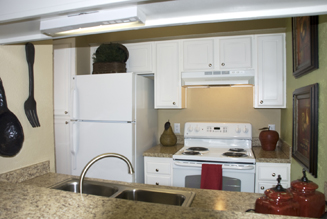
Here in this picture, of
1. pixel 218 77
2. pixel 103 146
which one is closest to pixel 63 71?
pixel 103 146

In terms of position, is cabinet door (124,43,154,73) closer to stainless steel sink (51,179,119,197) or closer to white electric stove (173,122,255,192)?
white electric stove (173,122,255,192)

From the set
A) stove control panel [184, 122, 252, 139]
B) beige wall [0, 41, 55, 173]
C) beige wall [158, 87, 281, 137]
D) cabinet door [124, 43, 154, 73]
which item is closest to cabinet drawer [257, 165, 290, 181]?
stove control panel [184, 122, 252, 139]

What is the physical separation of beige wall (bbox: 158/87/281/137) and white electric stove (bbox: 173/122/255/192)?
0.60 ft

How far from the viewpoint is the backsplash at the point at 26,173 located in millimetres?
1479

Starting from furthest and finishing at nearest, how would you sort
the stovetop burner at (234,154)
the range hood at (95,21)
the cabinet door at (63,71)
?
the cabinet door at (63,71) → the stovetop burner at (234,154) → the range hood at (95,21)

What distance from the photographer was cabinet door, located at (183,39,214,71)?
2.83 meters

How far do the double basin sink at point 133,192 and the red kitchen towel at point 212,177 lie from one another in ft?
3.34

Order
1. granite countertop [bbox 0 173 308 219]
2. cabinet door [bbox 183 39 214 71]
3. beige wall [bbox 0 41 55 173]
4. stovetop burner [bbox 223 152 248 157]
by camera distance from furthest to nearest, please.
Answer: cabinet door [bbox 183 39 214 71] < stovetop burner [bbox 223 152 248 157] < beige wall [bbox 0 41 55 173] < granite countertop [bbox 0 173 308 219]

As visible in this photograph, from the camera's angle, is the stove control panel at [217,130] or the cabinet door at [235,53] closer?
the cabinet door at [235,53]

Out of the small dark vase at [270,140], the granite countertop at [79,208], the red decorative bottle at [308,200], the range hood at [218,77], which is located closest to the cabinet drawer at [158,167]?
the range hood at [218,77]

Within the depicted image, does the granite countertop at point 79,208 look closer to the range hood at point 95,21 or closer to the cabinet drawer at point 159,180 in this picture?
the range hood at point 95,21

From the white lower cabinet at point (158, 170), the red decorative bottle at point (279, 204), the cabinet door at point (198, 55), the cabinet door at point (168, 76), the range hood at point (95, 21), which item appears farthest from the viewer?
the cabinet door at point (168, 76)

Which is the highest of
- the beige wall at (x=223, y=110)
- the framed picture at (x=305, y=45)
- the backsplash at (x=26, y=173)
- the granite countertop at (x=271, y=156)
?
the framed picture at (x=305, y=45)

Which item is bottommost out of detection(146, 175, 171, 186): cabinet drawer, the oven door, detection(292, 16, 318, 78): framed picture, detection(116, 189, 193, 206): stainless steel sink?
detection(146, 175, 171, 186): cabinet drawer
